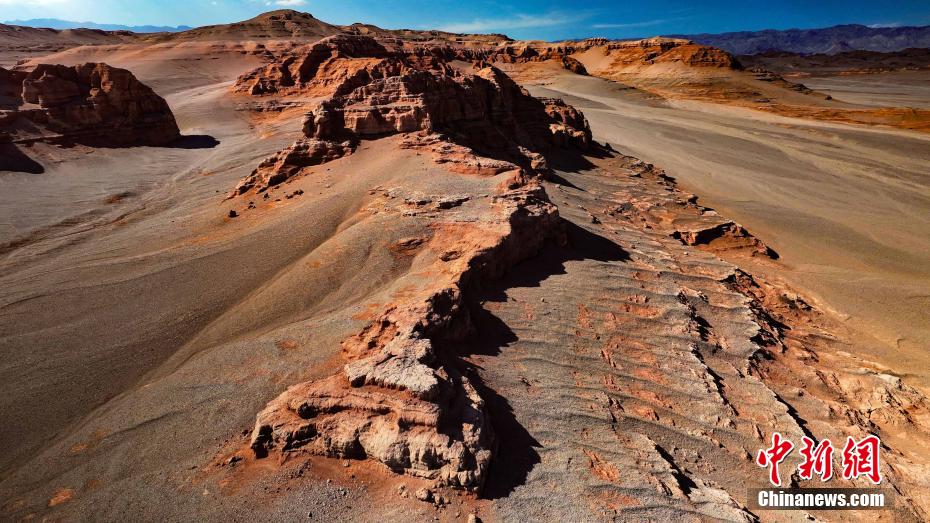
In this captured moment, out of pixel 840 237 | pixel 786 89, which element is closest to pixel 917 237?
pixel 840 237

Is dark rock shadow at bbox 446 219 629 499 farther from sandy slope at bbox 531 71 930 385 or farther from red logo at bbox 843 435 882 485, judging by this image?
sandy slope at bbox 531 71 930 385

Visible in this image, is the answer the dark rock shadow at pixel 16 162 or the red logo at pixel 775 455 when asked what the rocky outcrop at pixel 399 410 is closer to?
the red logo at pixel 775 455

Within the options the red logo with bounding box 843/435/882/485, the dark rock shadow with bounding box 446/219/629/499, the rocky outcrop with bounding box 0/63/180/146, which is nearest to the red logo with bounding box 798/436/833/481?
the red logo with bounding box 843/435/882/485

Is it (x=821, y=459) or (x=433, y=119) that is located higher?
(x=433, y=119)

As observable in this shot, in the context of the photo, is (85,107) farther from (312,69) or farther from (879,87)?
(879,87)

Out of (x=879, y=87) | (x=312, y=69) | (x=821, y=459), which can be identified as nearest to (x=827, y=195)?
(x=821, y=459)

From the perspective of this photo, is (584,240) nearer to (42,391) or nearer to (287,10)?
(42,391)
